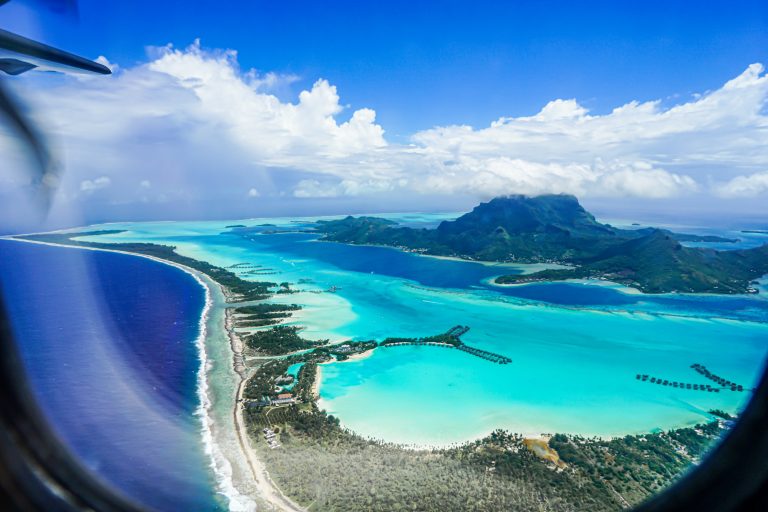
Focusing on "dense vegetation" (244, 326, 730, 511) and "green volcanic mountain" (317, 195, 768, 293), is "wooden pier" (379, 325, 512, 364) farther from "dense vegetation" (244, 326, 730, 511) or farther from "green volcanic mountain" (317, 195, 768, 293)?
"green volcanic mountain" (317, 195, 768, 293)

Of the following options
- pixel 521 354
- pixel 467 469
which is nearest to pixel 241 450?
pixel 467 469

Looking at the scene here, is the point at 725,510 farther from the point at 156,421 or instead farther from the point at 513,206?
the point at 513,206

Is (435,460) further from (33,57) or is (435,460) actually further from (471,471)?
(33,57)

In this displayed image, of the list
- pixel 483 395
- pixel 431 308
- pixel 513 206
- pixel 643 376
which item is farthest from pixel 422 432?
pixel 513 206

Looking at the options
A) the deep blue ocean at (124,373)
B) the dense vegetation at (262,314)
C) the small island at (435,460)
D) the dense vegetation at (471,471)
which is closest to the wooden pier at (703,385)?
the small island at (435,460)

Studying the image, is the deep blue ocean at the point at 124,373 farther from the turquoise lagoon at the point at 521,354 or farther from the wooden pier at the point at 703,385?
the wooden pier at the point at 703,385

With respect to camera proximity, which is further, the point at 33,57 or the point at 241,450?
the point at 241,450
